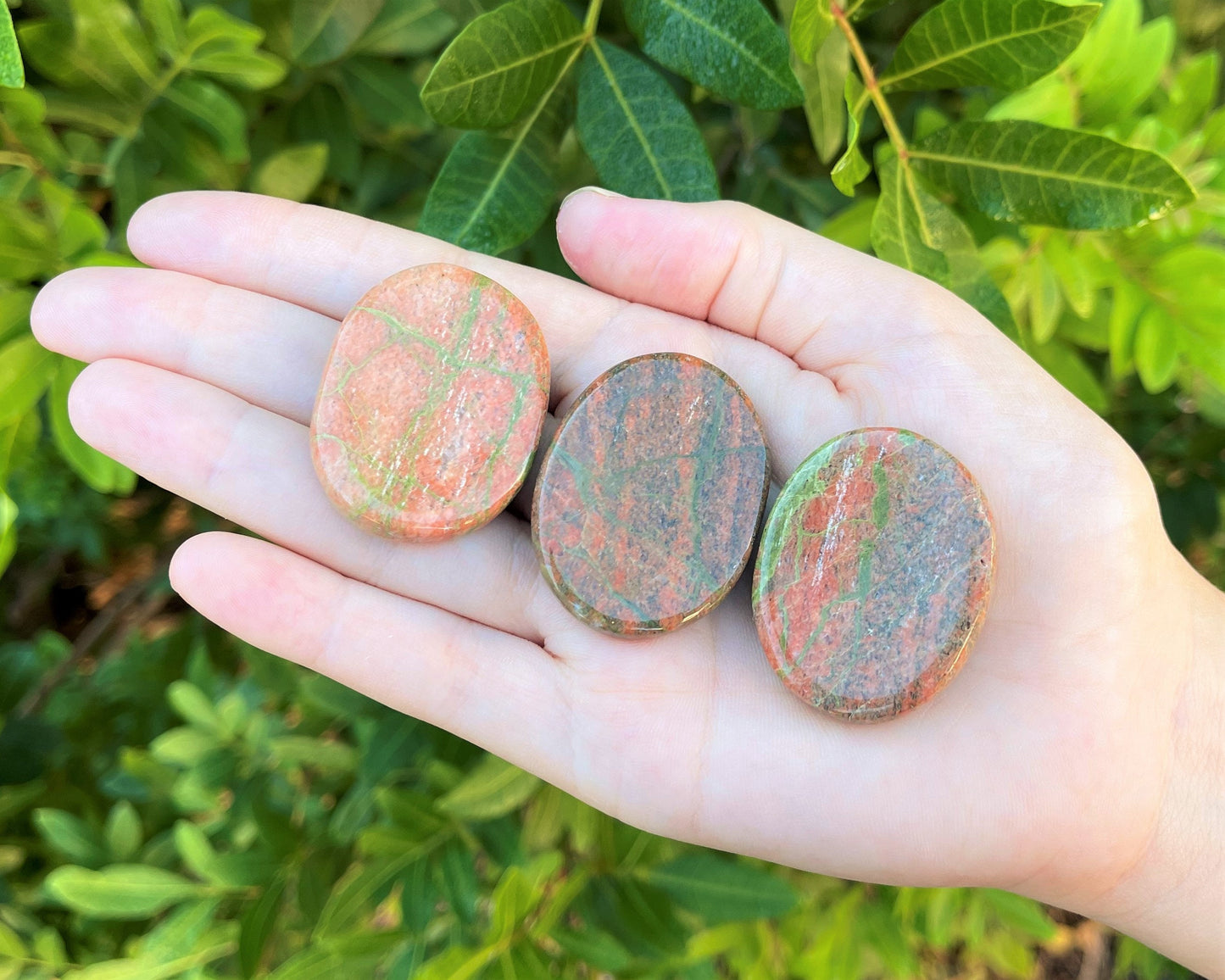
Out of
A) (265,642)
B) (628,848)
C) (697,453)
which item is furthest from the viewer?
(628,848)

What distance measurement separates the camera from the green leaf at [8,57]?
1.04 m

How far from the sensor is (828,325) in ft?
5.57

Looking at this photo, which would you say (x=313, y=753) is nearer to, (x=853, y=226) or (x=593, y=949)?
(x=593, y=949)

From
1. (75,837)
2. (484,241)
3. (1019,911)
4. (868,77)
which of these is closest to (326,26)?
(484,241)

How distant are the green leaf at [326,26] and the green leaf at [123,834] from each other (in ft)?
5.09

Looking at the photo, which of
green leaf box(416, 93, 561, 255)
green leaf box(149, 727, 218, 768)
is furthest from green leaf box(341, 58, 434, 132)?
green leaf box(149, 727, 218, 768)

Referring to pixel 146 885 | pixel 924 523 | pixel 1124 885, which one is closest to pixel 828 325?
pixel 924 523

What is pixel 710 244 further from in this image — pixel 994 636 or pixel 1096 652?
pixel 1096 652

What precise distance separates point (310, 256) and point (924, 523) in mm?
1213

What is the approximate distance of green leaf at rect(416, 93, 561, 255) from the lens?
4.86 feet

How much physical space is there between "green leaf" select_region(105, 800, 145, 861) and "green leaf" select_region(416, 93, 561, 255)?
1.39m

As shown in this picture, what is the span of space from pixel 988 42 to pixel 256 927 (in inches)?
77.1

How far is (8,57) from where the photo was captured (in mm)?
1045

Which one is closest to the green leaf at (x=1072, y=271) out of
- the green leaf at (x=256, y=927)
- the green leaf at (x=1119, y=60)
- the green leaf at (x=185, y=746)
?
the green leaf at (x=1119, y=60)
